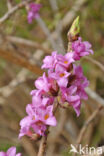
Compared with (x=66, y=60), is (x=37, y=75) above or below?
above

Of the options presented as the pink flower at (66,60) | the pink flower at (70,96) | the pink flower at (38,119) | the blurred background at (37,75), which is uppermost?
the blurred background at (37,75)

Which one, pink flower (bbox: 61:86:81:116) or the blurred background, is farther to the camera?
the blurred background

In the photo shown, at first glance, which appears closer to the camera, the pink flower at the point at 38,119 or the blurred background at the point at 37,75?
the pink flower at the point at 38,119

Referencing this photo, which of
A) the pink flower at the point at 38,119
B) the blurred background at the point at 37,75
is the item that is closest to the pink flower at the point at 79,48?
the pink flower at the point at 38,119

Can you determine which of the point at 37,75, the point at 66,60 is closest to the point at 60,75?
the point at 66,60

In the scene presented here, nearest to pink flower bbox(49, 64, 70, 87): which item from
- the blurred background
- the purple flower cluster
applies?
the purple flower cluster

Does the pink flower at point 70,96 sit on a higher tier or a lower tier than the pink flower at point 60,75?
lower

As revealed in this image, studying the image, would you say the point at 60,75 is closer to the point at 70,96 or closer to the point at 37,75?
the point at 70,96

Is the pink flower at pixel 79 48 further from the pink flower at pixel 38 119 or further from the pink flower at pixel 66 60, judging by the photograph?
the pink flower at pixel 38 119

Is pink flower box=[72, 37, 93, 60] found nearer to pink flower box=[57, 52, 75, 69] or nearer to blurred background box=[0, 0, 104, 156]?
pink flower box=[57, 52, 75, 69]

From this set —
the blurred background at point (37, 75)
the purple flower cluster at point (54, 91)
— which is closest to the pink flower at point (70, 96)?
the purple flower cluster at point (54, 91)
